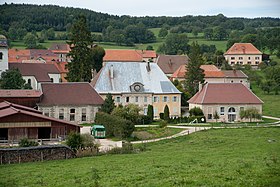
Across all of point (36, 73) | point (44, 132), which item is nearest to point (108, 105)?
point (44, 132)

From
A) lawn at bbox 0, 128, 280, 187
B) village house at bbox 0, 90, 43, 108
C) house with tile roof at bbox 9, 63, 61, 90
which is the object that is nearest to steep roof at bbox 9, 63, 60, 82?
house with tile roof at bbox 9, 63, 61, 90

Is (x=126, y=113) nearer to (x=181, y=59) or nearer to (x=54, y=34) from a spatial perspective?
(x=181, y=59)

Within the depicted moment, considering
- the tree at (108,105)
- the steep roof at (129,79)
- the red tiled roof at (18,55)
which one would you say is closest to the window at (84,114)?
the tree at (108,105)

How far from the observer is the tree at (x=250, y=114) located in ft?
177

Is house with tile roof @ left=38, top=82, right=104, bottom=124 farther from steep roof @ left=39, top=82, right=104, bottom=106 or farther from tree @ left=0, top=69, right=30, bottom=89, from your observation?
tree @ left=0, top=69, right=30, bottom=89

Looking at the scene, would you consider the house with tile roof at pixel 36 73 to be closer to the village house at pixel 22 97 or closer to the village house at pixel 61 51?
the village house at pixel 22 97

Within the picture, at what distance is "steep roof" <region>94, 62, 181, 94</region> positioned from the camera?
58062 mm

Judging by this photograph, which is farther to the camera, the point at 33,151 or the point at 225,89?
the point at 225,89

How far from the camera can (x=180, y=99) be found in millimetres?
59656

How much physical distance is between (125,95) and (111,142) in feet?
62.6

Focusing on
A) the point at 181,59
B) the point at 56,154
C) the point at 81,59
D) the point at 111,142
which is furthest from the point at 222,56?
the point at 56,154

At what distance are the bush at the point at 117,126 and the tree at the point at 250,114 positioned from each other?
16191 millimetres

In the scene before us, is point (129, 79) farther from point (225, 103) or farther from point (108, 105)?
point (225, 103)

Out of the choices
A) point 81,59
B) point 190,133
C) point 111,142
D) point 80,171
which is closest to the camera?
point 80,171
